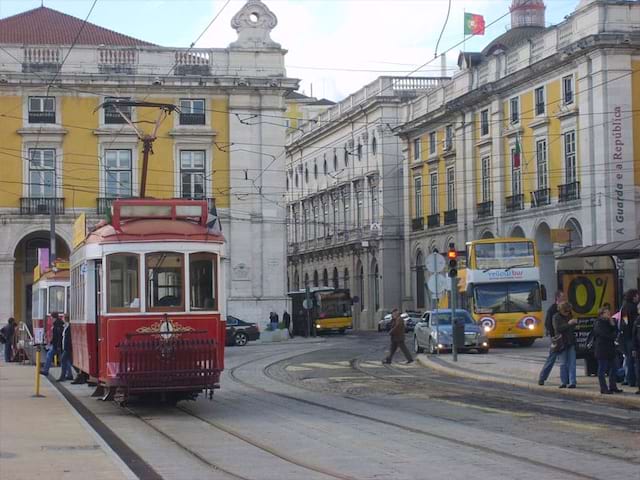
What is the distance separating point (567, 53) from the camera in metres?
55.5

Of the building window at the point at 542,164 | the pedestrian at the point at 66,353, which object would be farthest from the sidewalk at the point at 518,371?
the building window at the point at 542,164

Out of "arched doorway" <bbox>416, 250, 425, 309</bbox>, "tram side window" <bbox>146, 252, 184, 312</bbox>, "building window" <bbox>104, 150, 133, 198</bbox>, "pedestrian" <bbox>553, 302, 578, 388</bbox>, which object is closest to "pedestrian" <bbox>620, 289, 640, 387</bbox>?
"pedestrian" <bbox>553, 302, 578, 388</bbox>

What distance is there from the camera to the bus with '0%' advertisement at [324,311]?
2798 inches

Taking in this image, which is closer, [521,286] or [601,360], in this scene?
[601,360]

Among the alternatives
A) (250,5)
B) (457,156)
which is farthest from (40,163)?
(457,156)

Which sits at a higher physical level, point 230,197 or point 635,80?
point 635,80

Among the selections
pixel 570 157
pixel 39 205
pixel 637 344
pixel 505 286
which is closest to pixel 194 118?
pixel 39 205

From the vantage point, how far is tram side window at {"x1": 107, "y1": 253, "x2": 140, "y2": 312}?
18.2 metres

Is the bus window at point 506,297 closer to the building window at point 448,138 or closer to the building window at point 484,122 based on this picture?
the building window at point 484,122

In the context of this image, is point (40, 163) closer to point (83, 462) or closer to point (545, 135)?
point (545, 135)

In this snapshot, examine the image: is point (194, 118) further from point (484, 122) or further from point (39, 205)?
point (484, 122)

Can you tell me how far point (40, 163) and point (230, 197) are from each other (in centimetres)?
977

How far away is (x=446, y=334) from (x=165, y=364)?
2132cm

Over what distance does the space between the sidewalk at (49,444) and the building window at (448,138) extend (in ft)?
170
